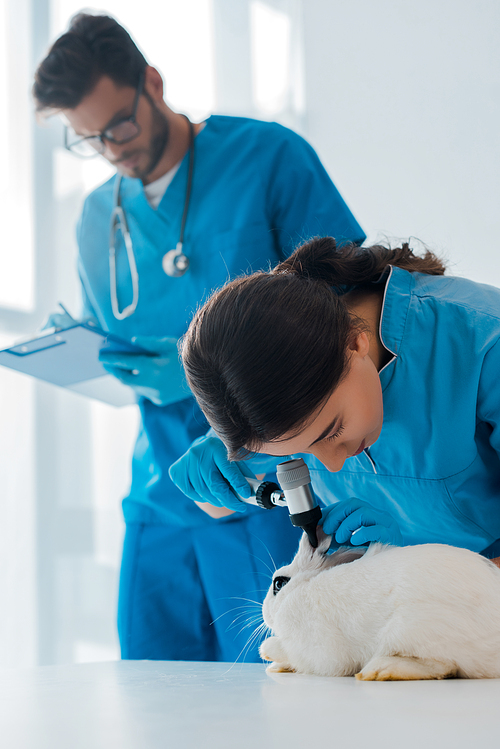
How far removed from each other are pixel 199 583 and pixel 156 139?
Result: 2.97ft

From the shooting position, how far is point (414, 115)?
6.27 ft

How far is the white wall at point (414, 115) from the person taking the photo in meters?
Result: 1.70

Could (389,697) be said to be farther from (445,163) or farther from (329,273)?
(445,163)

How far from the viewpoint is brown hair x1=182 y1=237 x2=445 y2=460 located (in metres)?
0.69

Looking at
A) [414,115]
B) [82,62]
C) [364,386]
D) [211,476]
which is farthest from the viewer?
[414,115]

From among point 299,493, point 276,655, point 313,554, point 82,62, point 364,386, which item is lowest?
point 276,655

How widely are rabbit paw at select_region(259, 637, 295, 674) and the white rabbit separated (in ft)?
0.04

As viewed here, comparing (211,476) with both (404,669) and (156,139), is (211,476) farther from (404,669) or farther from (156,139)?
(156,139)

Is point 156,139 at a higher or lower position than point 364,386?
higher

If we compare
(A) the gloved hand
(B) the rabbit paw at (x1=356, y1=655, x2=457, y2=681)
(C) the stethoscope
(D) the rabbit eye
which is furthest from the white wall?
(B) the rabbit paw at (x1=356, y1=655, x2=457, y2=681)

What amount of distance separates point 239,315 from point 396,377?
0.95ft

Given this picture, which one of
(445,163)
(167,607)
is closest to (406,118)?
(445,163)

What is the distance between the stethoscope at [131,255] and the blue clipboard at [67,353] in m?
0.16

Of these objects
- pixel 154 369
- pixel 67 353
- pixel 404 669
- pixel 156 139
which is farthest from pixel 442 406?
pixel 156 139
